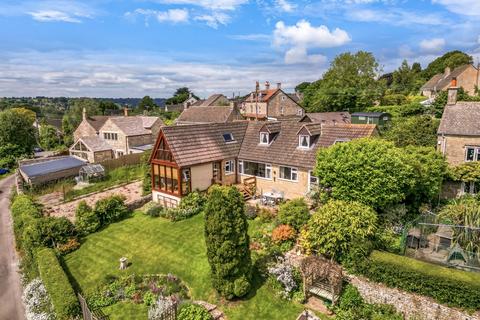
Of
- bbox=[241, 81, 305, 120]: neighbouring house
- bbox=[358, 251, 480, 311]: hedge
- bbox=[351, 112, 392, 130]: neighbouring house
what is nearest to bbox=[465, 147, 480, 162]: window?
bbox=[358, 251, 480, 311]: hedge

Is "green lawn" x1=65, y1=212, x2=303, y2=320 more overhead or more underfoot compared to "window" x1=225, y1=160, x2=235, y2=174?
more underfoot

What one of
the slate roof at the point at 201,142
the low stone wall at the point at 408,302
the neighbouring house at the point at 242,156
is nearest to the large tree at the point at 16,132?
the neighbouring house at the point at 242,156

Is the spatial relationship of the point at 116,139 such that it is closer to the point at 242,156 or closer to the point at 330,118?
the point at 242,156

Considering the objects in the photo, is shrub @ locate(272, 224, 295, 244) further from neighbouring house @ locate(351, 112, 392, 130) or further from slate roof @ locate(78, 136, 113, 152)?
slate roof @ locate(78, 136, 113, 152)

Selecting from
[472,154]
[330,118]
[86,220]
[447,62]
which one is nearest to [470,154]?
[472,154]

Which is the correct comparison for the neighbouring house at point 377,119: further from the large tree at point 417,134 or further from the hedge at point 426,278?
the hedge at point 426,278
